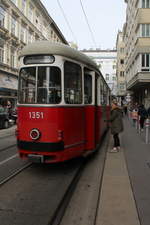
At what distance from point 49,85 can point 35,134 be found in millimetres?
1156

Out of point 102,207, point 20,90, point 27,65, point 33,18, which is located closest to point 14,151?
point 20,90

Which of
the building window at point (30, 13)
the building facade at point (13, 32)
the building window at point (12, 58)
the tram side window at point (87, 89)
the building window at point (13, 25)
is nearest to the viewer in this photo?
the tram side window at point (87, 89)

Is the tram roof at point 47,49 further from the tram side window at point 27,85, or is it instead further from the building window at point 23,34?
the building window at point 23,34

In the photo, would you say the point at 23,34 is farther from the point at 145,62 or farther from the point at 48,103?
the point at 48,103

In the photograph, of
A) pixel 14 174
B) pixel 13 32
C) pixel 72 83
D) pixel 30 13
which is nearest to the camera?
pixel 14 174

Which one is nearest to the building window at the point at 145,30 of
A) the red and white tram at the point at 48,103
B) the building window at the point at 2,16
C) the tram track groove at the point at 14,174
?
the building window at the point at 2,16

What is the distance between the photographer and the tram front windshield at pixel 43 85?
5.53 meters

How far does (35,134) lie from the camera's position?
553 centimetres

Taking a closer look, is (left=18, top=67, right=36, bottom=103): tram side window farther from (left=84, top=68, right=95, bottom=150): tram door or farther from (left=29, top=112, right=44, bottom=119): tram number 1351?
(left=84, top=68, right=95, bottom=150): tram door

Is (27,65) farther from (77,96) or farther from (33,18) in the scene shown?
(33,18)

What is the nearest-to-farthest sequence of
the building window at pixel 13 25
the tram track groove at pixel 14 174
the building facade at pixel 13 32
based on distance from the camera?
the tram track groove at pixel 14 174 → the building facade at pixel 13 32 → the building window at pixel 13 25

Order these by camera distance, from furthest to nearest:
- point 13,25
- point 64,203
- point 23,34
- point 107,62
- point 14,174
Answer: point 107,62 < point 23,34 < point 13,25 < point 14,174 < point 64,203

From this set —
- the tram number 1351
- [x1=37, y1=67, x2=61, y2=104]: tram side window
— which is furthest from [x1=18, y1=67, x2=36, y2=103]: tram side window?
the tram number 1351

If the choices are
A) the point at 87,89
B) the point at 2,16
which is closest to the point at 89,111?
the point at 87,89
